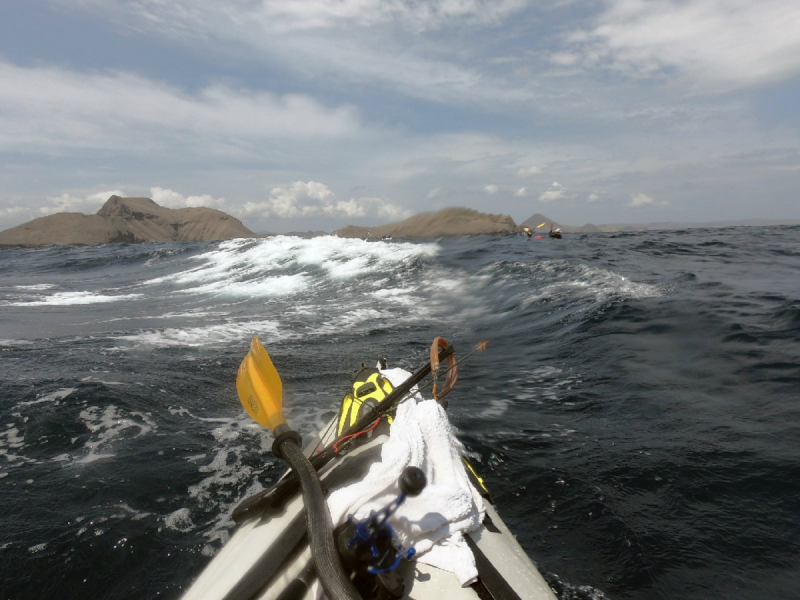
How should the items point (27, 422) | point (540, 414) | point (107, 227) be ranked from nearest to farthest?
point (27, 422), point (540, 414), point (107, 227)

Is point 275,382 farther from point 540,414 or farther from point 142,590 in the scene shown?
point 540,414

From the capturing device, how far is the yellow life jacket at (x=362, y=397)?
10.8 feet

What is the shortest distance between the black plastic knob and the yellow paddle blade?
106 cm

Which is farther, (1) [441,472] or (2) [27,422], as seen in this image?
(2) [27,422]

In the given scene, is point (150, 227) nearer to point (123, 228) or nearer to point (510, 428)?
point (123, 228)

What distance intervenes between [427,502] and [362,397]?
1837 mm

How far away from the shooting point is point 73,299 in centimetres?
1301

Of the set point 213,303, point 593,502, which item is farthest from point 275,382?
point 213,303

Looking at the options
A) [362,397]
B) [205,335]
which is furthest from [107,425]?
[205,335]

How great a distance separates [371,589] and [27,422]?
4445mm

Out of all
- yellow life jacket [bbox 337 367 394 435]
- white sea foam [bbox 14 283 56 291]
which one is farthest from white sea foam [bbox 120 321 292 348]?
white sea foam [bbox 14 283 56 291]

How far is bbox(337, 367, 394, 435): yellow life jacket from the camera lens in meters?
3.30

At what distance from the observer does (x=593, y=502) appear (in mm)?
3035

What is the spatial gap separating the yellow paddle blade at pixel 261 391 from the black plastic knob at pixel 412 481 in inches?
41.6
